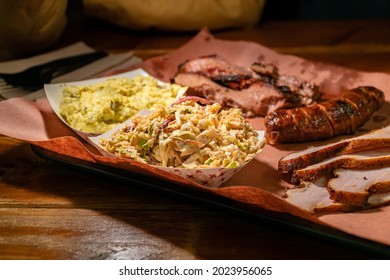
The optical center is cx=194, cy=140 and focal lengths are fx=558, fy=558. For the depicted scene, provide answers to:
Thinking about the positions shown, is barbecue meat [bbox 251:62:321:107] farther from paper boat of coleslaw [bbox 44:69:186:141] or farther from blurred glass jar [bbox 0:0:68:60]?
blurred glass jar [bbox 0:0:68:60]

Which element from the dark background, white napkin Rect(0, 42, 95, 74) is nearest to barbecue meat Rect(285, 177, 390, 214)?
white napkin Rect(0, 42, 95, 74)

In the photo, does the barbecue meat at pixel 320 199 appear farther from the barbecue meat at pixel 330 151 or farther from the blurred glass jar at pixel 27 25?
the blurred glass jar at pixel 27 25

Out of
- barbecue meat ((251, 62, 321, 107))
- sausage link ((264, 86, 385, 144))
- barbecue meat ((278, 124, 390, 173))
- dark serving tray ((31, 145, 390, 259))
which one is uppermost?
barbecue meat ((251, 62, 321, 107))

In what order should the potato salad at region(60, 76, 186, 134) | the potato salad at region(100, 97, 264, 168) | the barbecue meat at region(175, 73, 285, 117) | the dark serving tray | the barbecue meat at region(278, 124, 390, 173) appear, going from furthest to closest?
the barbecue meat at region(175, 73, 285, 117), the potato salad at region(60, 76, 186, 134), the barbecue meat at region(278, 124, 390, 173), the potato salad at region(100, 97, 264, 168), the dark serving tray

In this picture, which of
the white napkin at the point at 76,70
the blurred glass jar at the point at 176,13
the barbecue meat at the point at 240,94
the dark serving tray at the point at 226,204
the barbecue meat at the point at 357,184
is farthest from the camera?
the blurred glass jar at the point at 176,13

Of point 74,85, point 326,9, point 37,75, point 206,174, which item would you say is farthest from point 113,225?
point 326,9

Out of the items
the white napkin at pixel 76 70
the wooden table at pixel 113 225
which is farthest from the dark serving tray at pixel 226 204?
the white napkin at pixel 76 70
